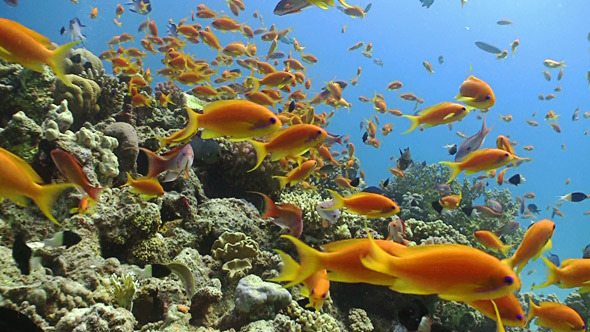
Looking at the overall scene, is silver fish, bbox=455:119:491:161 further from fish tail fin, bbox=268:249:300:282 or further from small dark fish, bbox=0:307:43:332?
small dark fish, bbox=0:307:43:332

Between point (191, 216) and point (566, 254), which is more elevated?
point (191, 216)

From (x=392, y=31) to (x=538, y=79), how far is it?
51.7 m

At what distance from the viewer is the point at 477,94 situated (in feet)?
14.2

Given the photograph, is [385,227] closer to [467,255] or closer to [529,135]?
[467,255]

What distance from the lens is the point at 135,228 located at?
172 inches

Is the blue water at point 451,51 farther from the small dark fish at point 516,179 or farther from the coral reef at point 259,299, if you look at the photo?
the coral reef at point 259,299

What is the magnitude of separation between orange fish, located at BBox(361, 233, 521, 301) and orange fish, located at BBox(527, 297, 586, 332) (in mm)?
2096

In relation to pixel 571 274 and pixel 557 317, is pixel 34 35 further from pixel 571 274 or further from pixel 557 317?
pixel 557 317

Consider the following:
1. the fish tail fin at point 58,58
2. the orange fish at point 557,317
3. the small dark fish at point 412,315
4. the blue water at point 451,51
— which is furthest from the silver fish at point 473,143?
the blue water at point 451,51

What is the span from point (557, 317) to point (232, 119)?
3.52 meters

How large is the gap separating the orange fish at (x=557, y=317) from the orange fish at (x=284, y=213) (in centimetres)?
253

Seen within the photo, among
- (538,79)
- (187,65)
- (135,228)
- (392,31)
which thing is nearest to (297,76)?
(187,65)

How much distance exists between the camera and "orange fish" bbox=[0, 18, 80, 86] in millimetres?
2303

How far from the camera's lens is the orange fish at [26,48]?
230cm
